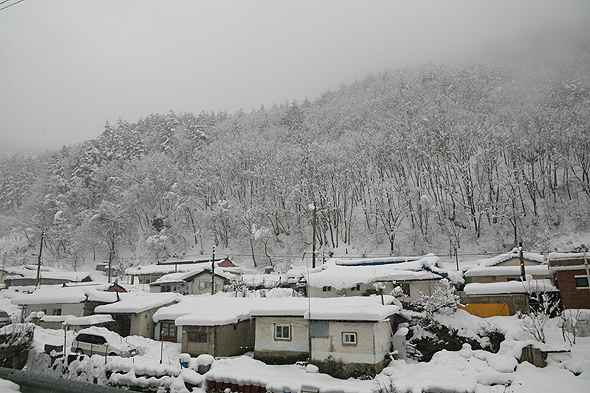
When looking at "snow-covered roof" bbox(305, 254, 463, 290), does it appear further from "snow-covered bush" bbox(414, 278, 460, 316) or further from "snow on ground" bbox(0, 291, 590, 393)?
"snow on ground" bbox(0, 291, 590, 393)

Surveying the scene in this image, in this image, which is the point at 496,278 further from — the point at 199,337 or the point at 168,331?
the point at 168,331

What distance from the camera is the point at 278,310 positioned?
749 inches

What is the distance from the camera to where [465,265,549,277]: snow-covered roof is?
2743 centimetres

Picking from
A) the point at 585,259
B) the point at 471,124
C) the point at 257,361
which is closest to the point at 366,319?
the point at 257,361

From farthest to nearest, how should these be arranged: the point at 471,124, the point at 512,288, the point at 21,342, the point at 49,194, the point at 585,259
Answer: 1. the point at 49,194
2. the point at 471,124
3. the point at 512,288
4. the point at 585,259
5. the point at 21,342

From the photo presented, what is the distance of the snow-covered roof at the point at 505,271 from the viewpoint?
27.4 meters

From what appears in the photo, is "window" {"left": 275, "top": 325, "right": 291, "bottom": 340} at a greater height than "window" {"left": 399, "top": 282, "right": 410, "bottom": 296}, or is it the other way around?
"window" {"left": 399, "top": 282, "right": 410, "bottom": 296}

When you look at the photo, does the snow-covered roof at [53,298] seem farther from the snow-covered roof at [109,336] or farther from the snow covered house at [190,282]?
the snow-covered roof at [109,336]

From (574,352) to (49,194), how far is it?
2948 inches

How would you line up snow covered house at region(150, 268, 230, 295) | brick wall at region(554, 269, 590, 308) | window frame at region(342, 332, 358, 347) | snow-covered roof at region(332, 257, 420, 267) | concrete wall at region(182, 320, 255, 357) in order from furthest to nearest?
snow covered house at region(150, 268, 230, 295), snow-covered roof at region(332, 257, 420, 267), brick wall at region(554, 269, 590, 308), concrete wall at region(182, 320, 255, 357), window frame at region(342, 332, 358, 347)

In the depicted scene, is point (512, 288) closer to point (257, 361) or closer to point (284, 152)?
point (257, 361)

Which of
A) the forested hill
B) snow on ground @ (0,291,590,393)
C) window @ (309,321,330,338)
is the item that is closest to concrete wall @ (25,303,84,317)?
the forested hill

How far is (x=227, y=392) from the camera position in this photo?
15148 mm

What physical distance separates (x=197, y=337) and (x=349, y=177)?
119 ft
